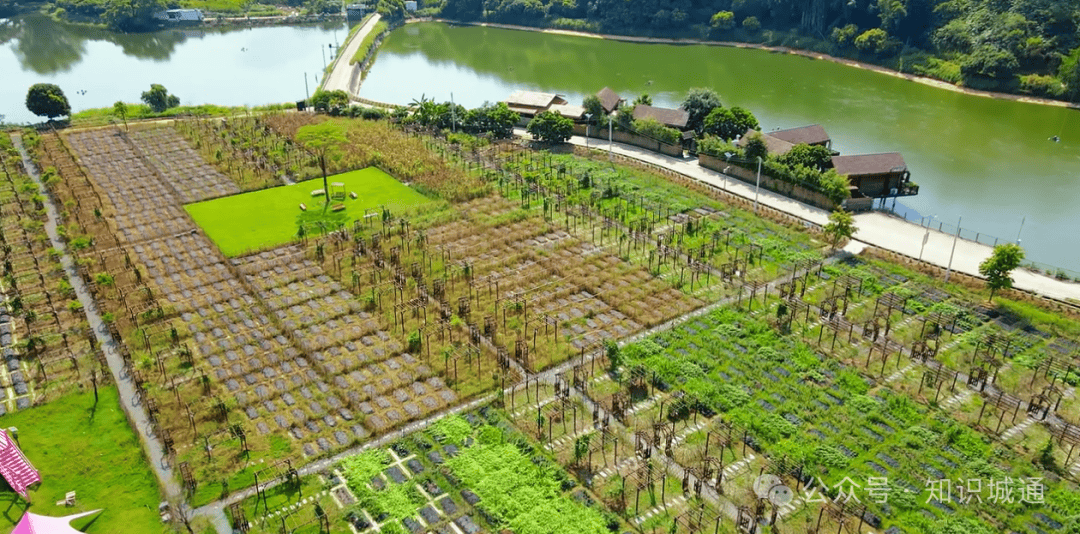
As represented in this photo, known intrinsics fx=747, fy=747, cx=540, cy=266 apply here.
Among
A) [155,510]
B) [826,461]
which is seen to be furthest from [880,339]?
[155,510]

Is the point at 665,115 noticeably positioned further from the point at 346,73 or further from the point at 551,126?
the point at 346,73

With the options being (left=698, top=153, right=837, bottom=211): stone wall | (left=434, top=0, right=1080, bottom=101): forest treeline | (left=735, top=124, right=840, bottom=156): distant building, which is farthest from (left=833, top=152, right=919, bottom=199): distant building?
(left=434, top=0, right=1080, bottom=101): forest treeline

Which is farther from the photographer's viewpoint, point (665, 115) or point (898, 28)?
point (898, 28)

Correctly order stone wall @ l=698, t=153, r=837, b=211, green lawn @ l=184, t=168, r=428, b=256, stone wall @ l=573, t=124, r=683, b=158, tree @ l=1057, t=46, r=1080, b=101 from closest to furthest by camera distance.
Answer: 1. green lawn @ l=184, t=168, r=428, b=256
2. stone wall @ l=698, t=153, r=837, b=211
3. stone wall @ l=573, t=124, r=683, b=158
4. tree @ l=1057, t=46, r=1080, b=101

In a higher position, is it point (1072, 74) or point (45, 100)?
point (1072, 74)

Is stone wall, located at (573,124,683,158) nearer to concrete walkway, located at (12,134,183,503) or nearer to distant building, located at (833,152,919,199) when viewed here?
distant building, located at (833,152,919,199)

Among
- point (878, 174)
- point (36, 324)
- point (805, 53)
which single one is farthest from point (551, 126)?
point (805, 53)

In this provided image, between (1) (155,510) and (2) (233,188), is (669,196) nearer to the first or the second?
(2) (233,188)
